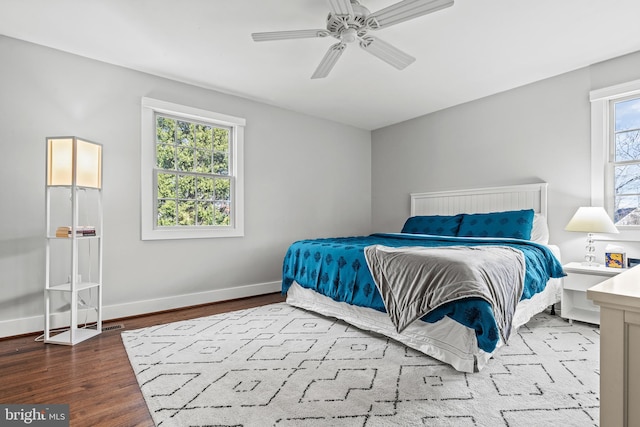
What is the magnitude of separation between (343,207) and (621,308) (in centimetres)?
450

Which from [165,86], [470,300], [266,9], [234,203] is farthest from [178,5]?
[470,300]

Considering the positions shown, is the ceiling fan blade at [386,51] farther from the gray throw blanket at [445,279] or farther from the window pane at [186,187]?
the window pane at [186,187]

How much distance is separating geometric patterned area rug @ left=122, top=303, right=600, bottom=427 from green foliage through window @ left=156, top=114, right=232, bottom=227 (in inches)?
54.5

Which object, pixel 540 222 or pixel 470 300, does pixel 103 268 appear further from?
pixel 540 222

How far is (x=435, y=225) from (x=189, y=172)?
2974 millimetres

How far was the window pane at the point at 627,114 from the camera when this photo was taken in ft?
10.3

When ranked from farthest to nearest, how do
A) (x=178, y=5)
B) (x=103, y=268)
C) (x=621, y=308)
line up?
(x=103, y=268) < (x=178, y=5) < (x=621, y=308)

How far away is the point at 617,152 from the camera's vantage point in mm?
3225

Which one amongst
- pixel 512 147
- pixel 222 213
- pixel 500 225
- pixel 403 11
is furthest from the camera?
pixel 222 213

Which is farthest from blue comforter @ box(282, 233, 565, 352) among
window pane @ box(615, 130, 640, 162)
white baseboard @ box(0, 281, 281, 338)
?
window pane @ box(615, 130, 640, 162)

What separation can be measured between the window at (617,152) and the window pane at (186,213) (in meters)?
4.15

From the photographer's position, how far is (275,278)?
4434 millimetres

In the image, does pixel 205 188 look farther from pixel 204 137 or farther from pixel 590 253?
pixel 590 253

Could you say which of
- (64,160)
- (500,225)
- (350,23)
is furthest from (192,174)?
(500,225)
